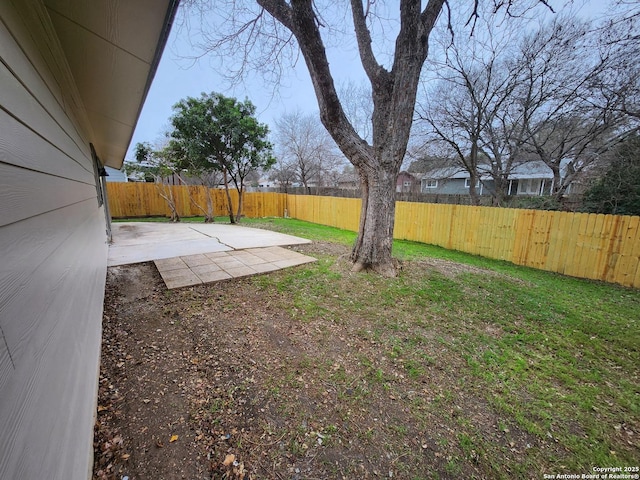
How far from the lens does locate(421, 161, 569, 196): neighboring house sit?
15370 mm

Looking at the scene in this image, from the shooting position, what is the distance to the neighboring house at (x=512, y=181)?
50.4 ft

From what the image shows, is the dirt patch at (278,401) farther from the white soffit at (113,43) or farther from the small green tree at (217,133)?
the small green tree at (217,133)

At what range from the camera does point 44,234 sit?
926 mm

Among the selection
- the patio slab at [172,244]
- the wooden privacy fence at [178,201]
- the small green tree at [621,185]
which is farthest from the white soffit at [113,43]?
the small green tree at [621,185]

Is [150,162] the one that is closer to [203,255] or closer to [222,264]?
[203,255]

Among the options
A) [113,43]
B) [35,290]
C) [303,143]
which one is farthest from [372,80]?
[303,143]

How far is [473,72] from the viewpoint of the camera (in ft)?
30.4

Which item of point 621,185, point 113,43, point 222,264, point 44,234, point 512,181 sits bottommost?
point 222,264

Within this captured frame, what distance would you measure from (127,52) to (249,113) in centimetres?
873

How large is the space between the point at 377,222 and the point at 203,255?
356 centimetres

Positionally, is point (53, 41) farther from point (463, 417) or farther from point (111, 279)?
point (463, 417)

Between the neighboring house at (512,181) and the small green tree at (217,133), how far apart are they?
10256 millimetres

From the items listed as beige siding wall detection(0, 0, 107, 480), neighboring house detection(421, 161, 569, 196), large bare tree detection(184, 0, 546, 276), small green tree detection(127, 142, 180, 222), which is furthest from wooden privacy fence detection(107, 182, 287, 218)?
beige siding wall detection(0, 0, 107, 480)

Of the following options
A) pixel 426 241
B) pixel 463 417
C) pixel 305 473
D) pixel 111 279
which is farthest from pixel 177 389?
pixel 426 241
